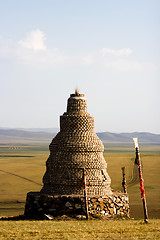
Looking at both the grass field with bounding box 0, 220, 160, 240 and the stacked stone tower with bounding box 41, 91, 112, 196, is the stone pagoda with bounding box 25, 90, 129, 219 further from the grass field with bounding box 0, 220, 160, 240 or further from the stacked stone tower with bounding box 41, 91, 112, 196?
the grass field with bounding box 0, 220, 160, 240

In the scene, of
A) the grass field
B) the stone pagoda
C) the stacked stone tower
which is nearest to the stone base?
the stone pagoda

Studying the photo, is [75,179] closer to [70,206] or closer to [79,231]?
[70,206]

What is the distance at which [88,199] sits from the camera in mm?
21719

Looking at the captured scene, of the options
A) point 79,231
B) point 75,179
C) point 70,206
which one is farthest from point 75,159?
point 79,231

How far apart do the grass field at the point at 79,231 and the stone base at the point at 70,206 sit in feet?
6.51

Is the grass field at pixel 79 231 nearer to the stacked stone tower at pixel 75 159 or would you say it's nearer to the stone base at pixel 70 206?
the stone base at pixel 70 206

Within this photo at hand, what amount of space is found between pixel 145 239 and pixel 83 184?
6.97m

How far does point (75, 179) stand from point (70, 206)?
1429mm

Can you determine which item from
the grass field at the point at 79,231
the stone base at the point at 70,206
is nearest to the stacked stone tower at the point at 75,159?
the stone base at the point at 70,206

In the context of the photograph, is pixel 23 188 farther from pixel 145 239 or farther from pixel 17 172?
pixel 145 239

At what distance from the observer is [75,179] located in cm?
2214

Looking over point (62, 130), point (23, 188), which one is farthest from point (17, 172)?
point (62, 130)

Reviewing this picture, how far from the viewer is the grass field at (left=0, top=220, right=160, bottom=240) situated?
1595 centimetres

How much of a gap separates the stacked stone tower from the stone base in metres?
0.50
